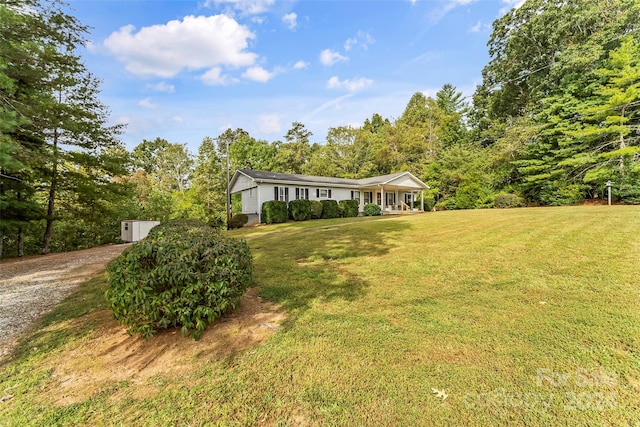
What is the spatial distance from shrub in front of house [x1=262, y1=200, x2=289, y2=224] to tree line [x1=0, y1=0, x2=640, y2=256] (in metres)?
7.47

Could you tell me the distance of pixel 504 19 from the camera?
89.0 feet

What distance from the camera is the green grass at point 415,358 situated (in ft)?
6.89

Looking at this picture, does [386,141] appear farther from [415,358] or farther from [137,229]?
[415,358]

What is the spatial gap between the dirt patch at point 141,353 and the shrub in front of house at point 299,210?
15482 mm

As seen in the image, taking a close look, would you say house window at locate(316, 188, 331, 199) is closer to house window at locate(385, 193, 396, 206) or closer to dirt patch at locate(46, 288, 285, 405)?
house window at locate(385, 193, 396, 206)

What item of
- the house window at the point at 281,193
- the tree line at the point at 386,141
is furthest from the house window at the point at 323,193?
the tree line at the point at 386,141

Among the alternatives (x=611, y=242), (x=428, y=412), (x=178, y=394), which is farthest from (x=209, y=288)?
(x=611, y=242)

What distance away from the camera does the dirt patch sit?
8.39 feet

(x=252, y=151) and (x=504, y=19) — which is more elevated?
(x=504, y=19)

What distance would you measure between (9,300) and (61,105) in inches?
341

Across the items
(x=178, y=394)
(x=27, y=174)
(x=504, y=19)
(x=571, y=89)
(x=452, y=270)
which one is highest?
(x=504, y=19)

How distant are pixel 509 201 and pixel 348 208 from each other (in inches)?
489

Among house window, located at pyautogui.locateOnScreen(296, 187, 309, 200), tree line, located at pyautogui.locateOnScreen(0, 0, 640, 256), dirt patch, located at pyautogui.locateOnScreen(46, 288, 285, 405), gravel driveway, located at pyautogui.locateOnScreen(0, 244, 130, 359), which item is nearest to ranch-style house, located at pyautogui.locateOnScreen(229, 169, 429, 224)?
house window, located at pyautogui.locateOnScreen(296, 187, 309, 200)

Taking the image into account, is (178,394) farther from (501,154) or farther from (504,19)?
(504,19)
